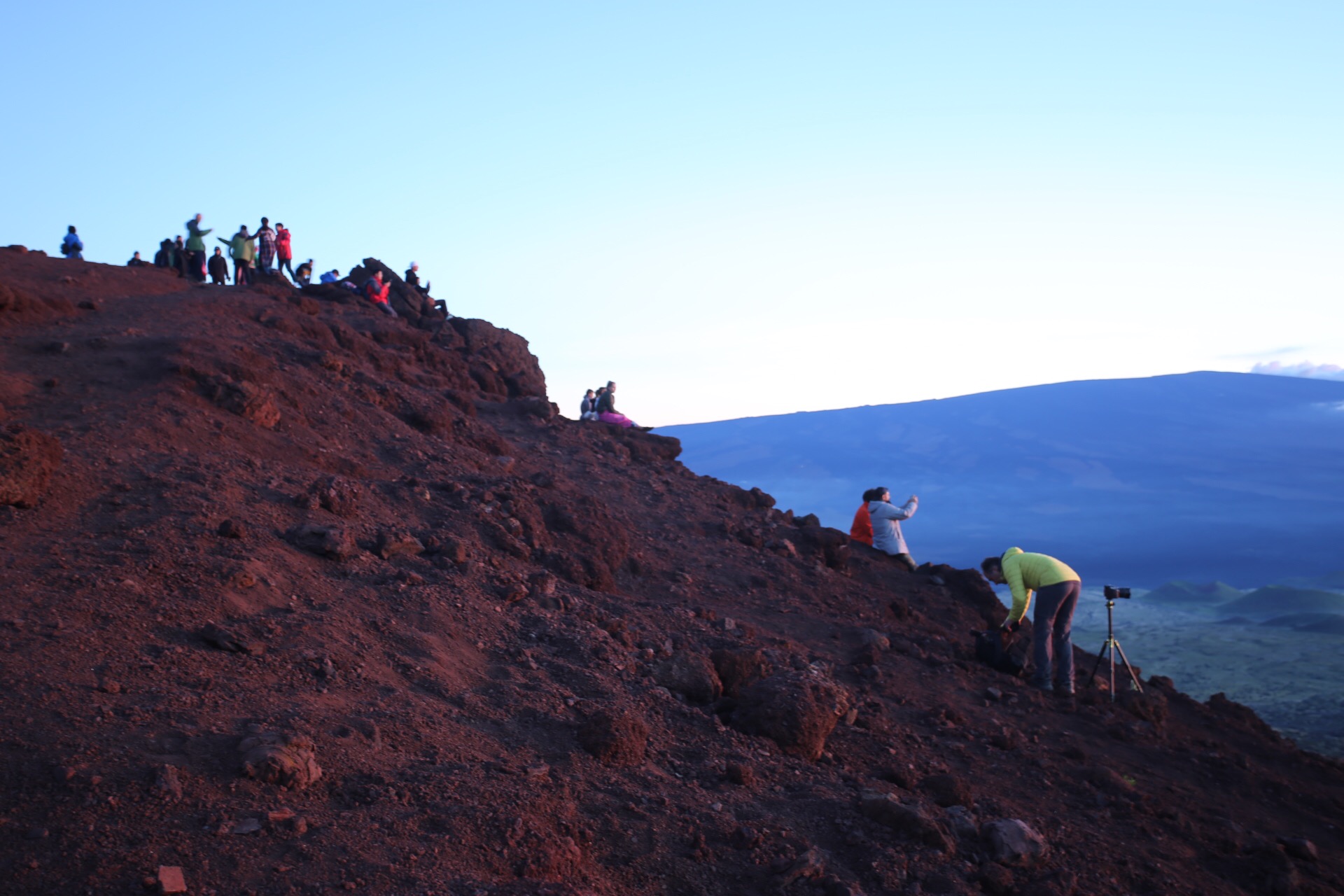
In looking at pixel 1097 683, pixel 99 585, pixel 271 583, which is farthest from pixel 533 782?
pixel 1097 683

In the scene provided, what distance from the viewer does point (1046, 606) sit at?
7.76 meters

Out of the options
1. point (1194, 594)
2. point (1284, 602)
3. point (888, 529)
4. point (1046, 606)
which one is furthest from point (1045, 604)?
point (1194, 594)

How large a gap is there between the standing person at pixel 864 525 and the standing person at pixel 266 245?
1211 cm

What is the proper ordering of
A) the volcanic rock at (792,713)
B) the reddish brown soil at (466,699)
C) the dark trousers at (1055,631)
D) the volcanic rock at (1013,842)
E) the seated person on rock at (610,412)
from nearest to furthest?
1. the reddish brown soil at (466,699)
2. the volcanic rock at (1013,842)
3. the volcanic rock at (792,713)
4. the dark trousers at (1055,631)
5. the seated person on rock at (610,412)

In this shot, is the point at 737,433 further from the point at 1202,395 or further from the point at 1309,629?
the point at 1309,629

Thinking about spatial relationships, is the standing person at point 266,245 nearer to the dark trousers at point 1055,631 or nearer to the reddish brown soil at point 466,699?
the reddish brown soil at point 466,699

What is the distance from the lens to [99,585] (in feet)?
14.7

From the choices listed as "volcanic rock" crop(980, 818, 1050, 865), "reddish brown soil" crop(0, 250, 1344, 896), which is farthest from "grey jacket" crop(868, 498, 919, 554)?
"volcanic rock" crop(980, 818, 1050, 865)

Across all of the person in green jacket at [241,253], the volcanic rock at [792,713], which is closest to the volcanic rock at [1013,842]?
the volcanic rock at [792,713]

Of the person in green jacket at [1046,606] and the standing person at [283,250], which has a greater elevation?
the standing person at [283,250]

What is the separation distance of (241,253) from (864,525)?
474 inches

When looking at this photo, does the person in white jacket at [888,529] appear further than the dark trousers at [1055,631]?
Yes

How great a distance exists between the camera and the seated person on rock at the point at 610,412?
565 inches

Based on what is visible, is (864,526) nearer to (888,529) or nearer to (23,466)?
(888,529)
